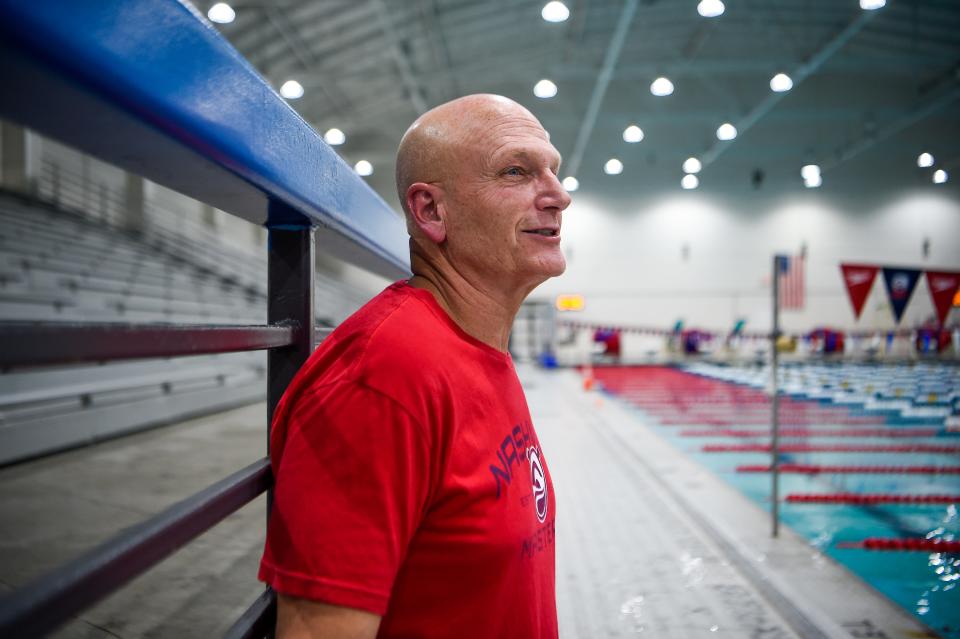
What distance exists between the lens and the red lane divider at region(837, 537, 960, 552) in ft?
10.4

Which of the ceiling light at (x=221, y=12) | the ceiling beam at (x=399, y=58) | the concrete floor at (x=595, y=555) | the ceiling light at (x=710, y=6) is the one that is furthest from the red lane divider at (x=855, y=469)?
the ceiling beam at (x=399, y=58)

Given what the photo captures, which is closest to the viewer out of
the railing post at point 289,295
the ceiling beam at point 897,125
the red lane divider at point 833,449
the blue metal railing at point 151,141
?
the blue metal railing at point 151,141

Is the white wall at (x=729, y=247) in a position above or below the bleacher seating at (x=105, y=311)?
above

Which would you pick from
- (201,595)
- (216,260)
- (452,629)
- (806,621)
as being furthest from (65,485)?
(216,260)

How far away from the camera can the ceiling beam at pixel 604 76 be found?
929 cm

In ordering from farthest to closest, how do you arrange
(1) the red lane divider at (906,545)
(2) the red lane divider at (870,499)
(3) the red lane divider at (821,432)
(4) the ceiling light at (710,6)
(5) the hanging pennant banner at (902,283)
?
(4) the ceiling light at (710,6) < (3) the red lane divider at (821,432) < (2) the red lane divider at (870,499) < (5) the hanging pennant banner at (902,283) < (1) the red lane divider at (906,545)

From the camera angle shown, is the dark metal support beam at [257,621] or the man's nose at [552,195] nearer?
the dark metal support beam at [257,621]

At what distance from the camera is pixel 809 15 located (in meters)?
10.2

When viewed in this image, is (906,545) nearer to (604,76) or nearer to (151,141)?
(151,141)

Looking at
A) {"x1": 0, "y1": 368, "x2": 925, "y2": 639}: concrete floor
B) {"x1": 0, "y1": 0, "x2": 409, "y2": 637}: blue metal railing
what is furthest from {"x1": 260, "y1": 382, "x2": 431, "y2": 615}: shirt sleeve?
{"x1": 0, "y1": 368, "x2": 925, "y2": 639}: concrete floor

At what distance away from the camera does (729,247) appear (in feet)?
60.6

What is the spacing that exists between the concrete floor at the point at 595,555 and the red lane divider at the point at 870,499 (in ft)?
2.32

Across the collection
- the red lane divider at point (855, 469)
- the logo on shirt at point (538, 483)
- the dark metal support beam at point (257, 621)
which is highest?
the logo on shirt at point (538, 483)

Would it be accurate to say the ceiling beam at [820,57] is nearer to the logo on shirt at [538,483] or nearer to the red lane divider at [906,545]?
the red lane divider at [906,545]
